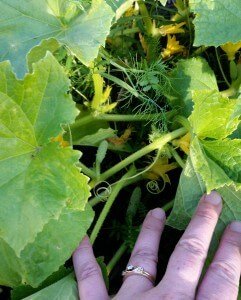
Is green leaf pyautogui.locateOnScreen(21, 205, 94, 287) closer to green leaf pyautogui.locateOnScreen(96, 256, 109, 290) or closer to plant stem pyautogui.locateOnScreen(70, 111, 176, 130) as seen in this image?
green leaf pyautogui.locateOnScreen(96, 256, 109, 290)

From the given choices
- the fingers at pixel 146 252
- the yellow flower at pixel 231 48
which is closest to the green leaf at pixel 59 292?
the fingers at pixel 146 252

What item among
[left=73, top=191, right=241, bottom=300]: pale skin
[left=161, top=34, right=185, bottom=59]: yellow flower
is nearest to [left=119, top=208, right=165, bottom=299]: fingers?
[left=73, top=191, right=241, bottom=300]: pale skin

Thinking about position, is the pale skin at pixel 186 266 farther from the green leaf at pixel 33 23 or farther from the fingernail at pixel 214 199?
the green leaf at pixel 33 23

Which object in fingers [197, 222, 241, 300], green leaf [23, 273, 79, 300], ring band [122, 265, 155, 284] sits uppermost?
fingers [197, 222, 241, 300]

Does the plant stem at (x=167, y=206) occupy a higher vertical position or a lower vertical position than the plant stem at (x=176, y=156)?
lower

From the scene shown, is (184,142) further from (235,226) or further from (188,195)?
(235,226)

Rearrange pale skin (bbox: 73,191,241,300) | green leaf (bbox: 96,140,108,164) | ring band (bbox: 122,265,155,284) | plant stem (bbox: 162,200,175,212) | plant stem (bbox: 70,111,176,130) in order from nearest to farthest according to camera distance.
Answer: pale skin (bbox: 73,191,241,300)
ring band (bbox: 122,265,155,284)
green leaf (bbox: 96,140,108,164)
plant stem (bbox: 70,111,176,130)
plant stem (bbox: 162,200,175,212)

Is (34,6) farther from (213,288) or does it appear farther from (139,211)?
(213,288)
